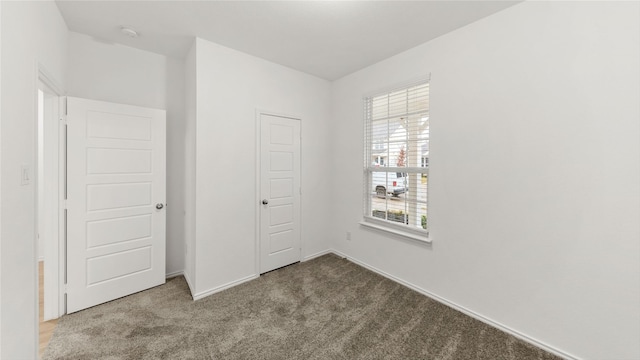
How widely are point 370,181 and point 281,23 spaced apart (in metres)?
2.12

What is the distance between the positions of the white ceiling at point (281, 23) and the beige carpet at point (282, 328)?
2.70m

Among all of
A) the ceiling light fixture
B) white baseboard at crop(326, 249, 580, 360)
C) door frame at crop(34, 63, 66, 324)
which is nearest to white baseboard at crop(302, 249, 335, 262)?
white baseboard at crop(326, 249, 580, 360)

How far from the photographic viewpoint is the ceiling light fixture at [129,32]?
7.79 feet

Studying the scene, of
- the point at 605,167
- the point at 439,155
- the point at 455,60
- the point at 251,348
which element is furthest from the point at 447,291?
the point at 455,60

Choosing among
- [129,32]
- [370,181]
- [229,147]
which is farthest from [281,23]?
[370,181]

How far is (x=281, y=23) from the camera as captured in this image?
2.29 m

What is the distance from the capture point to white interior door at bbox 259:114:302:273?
3160mm

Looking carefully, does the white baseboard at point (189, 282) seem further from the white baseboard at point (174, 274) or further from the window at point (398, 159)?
the window at point (398, 159)

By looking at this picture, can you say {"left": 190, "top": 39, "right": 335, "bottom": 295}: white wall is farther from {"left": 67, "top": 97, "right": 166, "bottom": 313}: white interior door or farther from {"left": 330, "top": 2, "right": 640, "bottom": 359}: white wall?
{"left": 330, "top": 2, "right": 640, "bottom": 359}: white wall

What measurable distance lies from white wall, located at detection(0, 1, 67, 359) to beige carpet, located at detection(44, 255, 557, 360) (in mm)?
575

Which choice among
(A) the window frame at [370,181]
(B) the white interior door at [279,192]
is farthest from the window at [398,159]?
(B) the white interior door at [279,192]

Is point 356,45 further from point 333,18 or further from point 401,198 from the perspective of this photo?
point 401,198

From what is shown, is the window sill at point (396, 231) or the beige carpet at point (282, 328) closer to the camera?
the beige carpet at point (282, 328)

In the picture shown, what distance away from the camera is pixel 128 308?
2.39 metres
